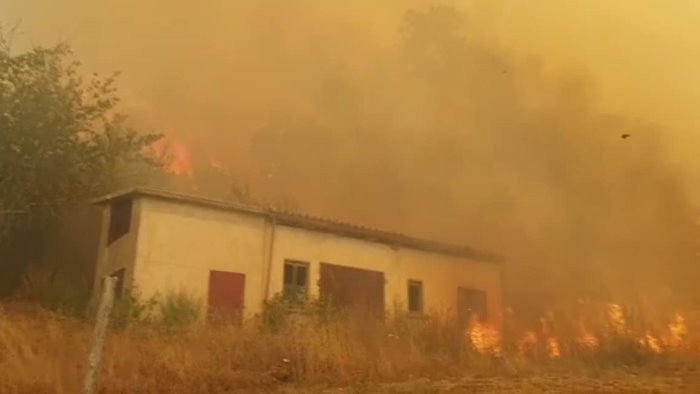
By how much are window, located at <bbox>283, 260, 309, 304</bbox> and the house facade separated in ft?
0.08

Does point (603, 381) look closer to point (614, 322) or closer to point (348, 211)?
point (614, 322)

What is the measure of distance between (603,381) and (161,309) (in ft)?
28.7

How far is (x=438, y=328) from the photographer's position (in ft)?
40.6

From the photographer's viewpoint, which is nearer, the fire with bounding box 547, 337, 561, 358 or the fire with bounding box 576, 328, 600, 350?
the fire with bounding box 547, 337, 561, 358

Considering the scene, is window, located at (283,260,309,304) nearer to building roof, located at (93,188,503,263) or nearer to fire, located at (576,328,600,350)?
building roof, located at (93,188,503,263)

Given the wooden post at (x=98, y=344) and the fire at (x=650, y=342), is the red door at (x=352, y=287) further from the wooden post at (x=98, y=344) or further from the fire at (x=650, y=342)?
the wooden post at (x=98, y=344)

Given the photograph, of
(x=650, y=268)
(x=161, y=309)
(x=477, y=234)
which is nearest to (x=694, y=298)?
(x=650, y=268)

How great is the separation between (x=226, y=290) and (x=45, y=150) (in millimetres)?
5326

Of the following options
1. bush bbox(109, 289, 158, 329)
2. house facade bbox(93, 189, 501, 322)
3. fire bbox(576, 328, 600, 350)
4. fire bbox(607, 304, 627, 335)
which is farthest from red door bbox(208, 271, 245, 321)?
fire bbox(607, 304, 627, 335)

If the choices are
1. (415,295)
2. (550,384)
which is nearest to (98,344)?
(550,384)

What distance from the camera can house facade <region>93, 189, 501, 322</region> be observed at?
626 inches

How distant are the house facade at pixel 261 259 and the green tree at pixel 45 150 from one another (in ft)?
4.43

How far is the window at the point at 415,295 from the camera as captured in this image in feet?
62.5

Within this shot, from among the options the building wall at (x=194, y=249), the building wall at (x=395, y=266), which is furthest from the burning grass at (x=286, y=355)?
the building wall at (x=395, y=266)
